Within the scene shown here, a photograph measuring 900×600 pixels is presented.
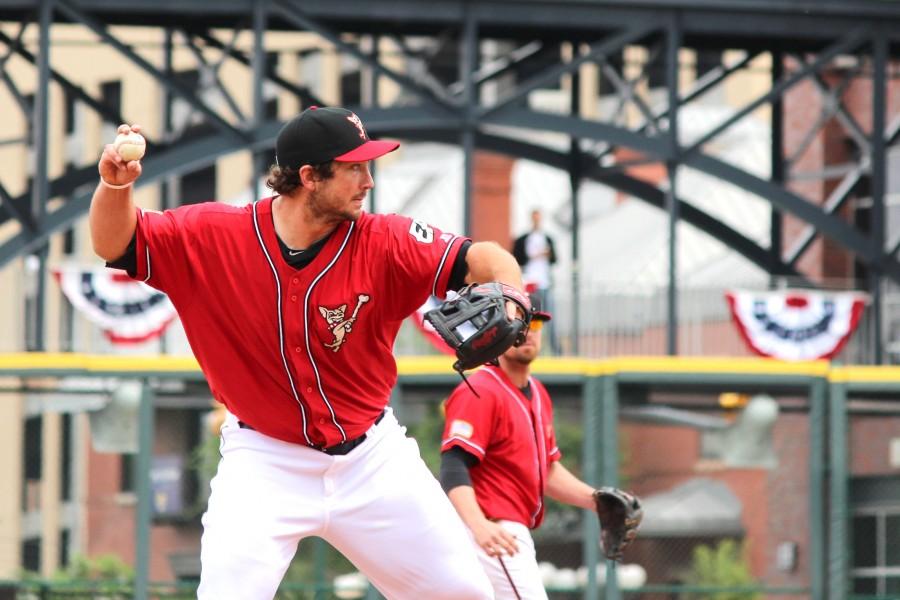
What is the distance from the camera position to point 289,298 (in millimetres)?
5488

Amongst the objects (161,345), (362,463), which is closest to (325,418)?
(362,463)

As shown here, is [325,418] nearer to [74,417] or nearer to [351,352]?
[351,352]

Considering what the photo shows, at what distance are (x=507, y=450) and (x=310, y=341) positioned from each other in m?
1.95

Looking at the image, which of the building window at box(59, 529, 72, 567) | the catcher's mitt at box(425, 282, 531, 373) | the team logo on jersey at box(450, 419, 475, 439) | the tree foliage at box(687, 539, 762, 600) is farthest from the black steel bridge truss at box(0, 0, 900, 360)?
the catcher's mitt at box(425, 282, 531, 373)

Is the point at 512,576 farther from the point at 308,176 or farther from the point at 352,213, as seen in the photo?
the point at 308,176

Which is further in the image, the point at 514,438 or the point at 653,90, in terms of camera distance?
the point at 653,90

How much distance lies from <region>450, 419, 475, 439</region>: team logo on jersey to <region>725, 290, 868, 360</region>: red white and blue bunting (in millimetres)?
9995

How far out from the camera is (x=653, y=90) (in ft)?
135

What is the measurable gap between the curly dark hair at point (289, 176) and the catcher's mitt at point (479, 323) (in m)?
0.60

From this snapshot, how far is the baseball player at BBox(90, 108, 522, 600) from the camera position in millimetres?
5449

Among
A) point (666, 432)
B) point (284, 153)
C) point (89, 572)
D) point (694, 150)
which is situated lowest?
point (89, 572)

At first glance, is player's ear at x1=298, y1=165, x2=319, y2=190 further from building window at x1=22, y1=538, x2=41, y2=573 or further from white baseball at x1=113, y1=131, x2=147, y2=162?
building window at x1=22, y1=538, x2=41, y2=573

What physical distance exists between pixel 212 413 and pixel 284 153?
284 inches

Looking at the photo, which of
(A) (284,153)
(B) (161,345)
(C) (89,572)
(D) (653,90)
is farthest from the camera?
(D) (653,90)
